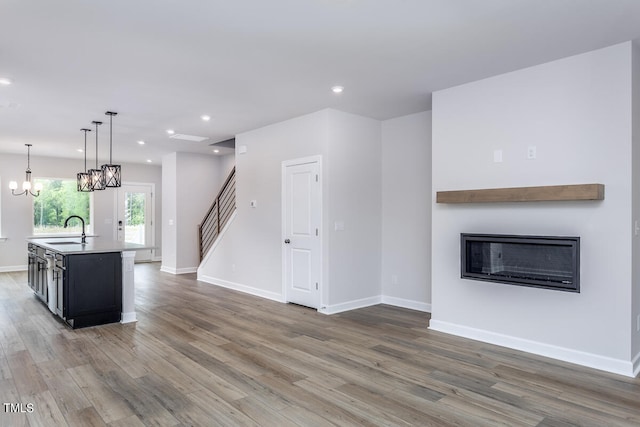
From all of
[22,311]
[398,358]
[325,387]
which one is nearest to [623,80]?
[398,358]

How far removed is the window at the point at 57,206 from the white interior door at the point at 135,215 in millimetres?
719

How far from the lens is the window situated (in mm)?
9297

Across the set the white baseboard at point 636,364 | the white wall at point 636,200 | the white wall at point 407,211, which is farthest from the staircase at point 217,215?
the white baseboard at point 636,364

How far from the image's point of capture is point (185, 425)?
2.46 m

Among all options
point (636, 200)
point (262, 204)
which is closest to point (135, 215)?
point (262, 204)

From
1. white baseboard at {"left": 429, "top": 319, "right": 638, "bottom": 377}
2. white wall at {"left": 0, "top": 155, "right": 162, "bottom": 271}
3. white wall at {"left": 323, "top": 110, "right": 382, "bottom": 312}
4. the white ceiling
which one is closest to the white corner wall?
white wall at {"left": 323, "top": 110, "right": 382, "bottom": 312}

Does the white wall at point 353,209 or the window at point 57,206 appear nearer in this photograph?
the white wall at point 353,209

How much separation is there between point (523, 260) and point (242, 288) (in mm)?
4463

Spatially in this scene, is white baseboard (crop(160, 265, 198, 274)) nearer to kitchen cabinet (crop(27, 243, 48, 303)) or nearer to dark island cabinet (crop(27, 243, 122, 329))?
kitchen cabinet (crop(27, 243, 48, 303))

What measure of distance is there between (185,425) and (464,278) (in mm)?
2886

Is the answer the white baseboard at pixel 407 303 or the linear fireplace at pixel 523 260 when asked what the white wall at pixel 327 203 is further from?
the linear fireplace at pixel 523 260

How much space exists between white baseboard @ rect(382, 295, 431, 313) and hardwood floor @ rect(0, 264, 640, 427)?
1.56ft

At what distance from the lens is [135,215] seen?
10.6 m

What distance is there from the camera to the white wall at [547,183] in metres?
3.29
